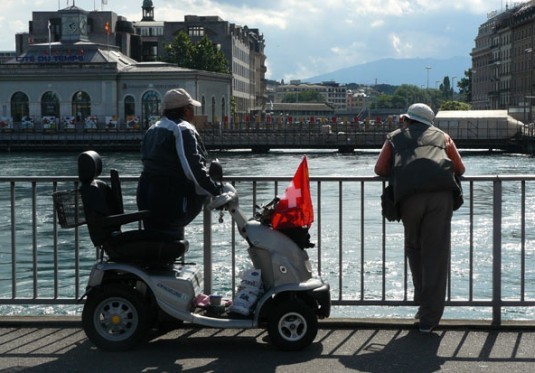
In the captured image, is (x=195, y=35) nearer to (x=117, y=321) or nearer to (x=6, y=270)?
(x=6, y=270)

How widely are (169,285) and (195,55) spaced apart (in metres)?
106

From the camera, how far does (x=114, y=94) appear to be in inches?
3607

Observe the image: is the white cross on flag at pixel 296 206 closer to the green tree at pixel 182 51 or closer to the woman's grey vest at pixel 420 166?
the woman's grey vest at pixel 420 166

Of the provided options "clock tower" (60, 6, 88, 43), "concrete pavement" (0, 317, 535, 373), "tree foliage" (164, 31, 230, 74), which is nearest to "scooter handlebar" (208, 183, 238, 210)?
"concrete pavement" (0, 317, 535, 373)

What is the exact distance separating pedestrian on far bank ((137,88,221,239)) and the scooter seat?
0.37ft

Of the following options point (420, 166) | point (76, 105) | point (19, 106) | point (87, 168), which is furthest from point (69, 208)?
point (19, 106)

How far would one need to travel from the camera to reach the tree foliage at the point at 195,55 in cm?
11125

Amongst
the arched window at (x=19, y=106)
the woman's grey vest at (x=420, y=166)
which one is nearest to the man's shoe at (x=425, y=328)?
the woman's grey vest at (x=420, y=166)

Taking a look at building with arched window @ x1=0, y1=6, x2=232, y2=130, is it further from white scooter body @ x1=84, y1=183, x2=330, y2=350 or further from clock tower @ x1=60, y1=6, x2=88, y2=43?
white scooter body @ x1=84, y1=183, x2=330, y2=350

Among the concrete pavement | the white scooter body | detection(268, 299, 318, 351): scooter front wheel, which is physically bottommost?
the concrete pavement

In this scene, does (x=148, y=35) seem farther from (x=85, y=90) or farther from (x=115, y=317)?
(x=115, y=317)

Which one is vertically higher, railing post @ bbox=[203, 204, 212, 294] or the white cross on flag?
the white cross on flag

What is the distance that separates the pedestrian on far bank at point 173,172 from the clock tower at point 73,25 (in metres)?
95.5

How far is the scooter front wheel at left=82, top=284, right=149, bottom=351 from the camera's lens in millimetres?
6582
